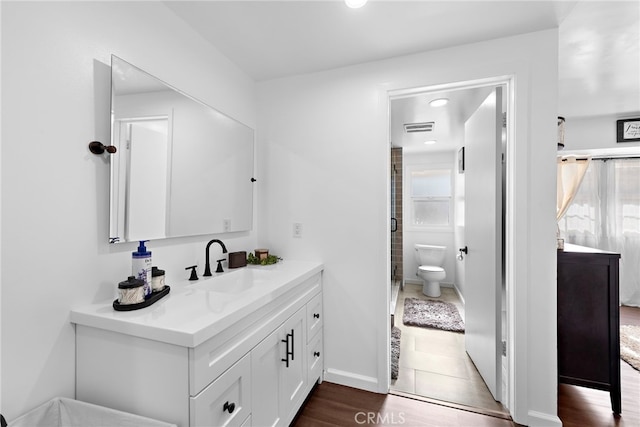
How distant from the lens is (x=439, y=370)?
219 centimetres

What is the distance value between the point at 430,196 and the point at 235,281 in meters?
3.85

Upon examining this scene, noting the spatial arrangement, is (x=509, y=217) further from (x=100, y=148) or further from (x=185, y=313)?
(x=100, y=148)

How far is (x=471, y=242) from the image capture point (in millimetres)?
2264

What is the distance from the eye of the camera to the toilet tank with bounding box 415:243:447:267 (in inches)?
167

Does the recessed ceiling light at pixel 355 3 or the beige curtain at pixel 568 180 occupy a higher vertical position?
the recessed ceiling light at pixel 355 3

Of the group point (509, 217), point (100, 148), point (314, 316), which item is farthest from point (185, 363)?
point (509, 217)

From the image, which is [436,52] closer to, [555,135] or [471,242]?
[555,135]

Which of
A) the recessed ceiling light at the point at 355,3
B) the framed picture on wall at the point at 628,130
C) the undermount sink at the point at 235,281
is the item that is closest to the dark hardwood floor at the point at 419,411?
the undermount sink at the point at 235,281

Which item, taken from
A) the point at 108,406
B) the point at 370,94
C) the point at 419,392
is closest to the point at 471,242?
the point at 419,392

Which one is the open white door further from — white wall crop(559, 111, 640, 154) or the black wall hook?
the black wall hook

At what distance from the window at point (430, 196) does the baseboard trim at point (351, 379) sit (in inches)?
128

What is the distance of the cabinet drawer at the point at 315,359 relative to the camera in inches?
71.9

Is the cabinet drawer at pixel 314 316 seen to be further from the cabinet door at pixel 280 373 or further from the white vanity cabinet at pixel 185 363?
the white vanity cabinet at pixel 185 363

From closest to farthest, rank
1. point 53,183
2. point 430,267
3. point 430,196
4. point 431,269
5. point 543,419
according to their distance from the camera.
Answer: point 53,183, point 543,419, point 431,269, point 430,267, point 430,196
